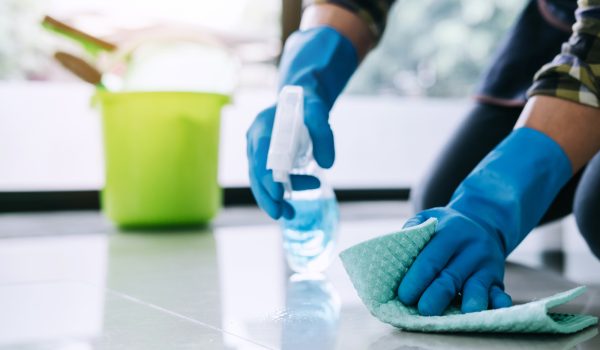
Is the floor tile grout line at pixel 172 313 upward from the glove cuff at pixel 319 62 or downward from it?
downward

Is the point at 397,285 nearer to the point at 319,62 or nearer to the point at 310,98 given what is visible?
the point at 310,98

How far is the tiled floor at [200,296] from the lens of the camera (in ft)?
2.43

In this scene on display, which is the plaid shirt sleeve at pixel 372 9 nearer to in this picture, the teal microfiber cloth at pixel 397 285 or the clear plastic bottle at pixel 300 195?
the clear plastic bottle at pixel 300 195

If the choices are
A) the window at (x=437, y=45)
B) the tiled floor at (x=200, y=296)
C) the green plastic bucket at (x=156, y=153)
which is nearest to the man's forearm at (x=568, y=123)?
the tiled floor at (x=200, y=296)

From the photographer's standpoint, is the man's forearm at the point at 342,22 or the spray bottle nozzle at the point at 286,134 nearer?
the spray bottle nozzle at the point at 286,134

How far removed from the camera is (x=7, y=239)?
5.47 feet

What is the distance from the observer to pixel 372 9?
4.26 ft

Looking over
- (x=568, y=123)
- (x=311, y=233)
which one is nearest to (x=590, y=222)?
(x=568, y=123)

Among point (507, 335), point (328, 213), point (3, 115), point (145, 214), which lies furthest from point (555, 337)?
point (3, 115)

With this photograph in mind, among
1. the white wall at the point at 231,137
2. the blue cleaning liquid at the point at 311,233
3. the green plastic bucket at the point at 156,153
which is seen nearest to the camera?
the blue cleaning liquid at the point at 311,233

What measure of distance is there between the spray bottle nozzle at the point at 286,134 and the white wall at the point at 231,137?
43.7 inches

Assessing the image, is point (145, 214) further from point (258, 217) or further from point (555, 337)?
point (555, 337)

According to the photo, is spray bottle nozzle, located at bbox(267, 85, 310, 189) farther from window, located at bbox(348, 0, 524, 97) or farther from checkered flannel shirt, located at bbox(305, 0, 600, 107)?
window, located at bbox(348, 0, 524, 97)

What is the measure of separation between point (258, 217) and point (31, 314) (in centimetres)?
135
